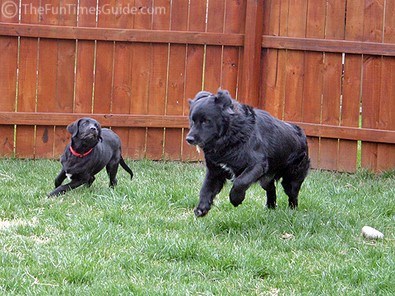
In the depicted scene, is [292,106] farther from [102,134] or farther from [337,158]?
[102,134]

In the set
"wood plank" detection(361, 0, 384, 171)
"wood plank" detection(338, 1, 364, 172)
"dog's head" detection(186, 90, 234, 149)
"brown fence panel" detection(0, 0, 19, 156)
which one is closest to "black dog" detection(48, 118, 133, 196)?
"dog's head" detection(186, 90, 234, 149)

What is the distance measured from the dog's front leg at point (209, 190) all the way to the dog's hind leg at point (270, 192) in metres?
0.45

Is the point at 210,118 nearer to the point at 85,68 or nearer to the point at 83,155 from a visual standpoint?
→ the point at 83,155

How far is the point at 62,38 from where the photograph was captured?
9555 mm

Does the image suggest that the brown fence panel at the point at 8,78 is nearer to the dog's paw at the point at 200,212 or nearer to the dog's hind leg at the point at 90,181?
the dog's hind leg at the point at 90,181

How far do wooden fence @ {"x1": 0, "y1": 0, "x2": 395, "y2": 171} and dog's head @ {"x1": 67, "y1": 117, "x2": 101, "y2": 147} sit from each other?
1.95 metres

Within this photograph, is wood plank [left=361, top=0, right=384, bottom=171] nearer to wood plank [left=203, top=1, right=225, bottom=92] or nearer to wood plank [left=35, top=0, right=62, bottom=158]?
wood plank [left=203, top=1, right=225, bottom=92]

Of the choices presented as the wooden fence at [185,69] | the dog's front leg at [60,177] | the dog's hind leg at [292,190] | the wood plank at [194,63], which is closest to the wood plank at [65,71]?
the wooden fence at [185,69]

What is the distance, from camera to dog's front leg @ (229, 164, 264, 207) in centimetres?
614

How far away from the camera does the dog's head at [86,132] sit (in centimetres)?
752

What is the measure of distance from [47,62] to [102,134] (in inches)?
76.0

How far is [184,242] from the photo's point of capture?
5.46 m

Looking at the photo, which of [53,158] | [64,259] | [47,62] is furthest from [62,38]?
[64,259]

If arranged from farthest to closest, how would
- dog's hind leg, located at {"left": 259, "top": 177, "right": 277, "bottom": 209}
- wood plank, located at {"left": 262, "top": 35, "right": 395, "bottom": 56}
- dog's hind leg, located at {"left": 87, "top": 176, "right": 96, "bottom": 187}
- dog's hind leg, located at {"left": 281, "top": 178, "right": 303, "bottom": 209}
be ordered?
1. wood plank, located at {"left": 262, "top": 35, "right": 395, "bottom": 56}
2. dog's hind leg, located at {"left": 87, "top": 176, "right": 96, "bottom": 187}
3. dog's hind leg, located at {"left": 281, "top": 178, "right": 303, "bottom": 209}
4. dog's hind leg, located at {"left": 259, "top": 177, "right": 277, "bottom": 209}
